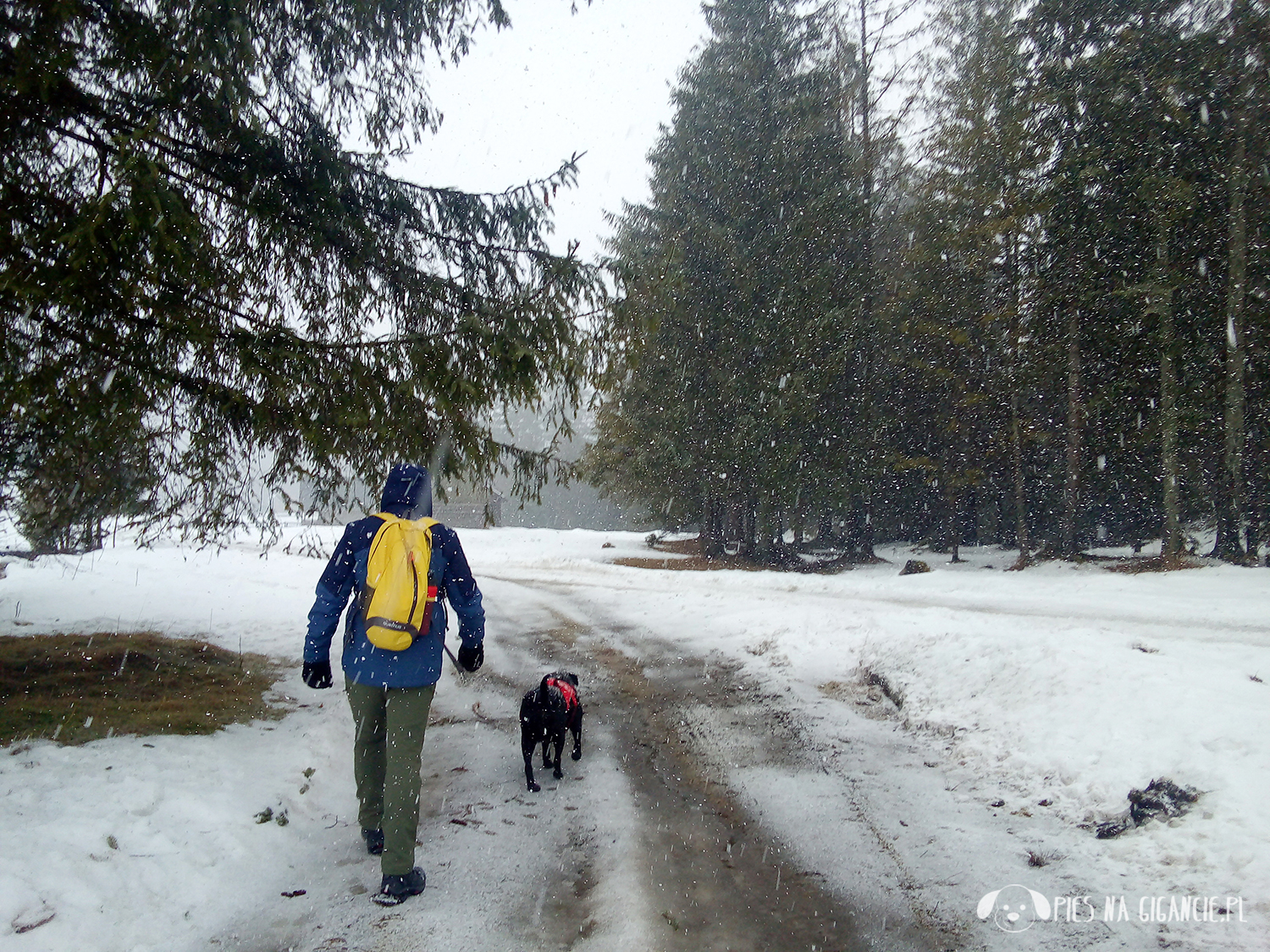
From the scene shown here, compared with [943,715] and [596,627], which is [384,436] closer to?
[943,715]

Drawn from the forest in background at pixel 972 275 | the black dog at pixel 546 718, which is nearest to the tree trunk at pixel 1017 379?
the forest in background at pixel 972 275

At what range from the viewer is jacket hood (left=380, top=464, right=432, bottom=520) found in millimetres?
4141

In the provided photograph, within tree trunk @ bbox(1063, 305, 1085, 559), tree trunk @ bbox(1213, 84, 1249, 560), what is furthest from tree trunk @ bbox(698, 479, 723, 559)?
tree trunk @ bbox(1213, 84, 1249, 560)

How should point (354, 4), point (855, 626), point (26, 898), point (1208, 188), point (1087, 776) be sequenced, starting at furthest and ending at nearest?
1. point (1208, 188)
2. point (855, 626)
3. point (354, 4)
4. point (1087, 776)
5. point (26, 898)

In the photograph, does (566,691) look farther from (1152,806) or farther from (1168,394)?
(1168,394)

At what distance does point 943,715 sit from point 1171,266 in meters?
15.2

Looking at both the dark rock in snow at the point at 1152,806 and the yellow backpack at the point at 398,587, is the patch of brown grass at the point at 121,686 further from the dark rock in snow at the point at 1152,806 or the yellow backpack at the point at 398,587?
the dark rock in snow at the point at 1152,806

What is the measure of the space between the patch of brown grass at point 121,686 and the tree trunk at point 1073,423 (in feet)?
61.0

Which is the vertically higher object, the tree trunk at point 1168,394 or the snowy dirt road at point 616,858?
the tree trunk at point 1168,394

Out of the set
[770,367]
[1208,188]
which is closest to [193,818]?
[770,367]

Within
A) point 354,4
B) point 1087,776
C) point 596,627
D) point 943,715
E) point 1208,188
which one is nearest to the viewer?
point 1087,776

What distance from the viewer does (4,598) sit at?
1031 cm

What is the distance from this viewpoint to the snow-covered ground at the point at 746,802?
3.50 m

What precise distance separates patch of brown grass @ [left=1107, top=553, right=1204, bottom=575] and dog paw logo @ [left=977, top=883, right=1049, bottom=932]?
15.8 metres
